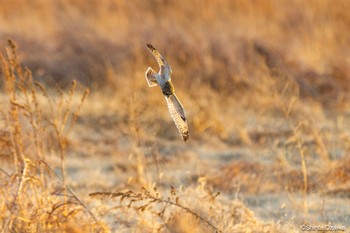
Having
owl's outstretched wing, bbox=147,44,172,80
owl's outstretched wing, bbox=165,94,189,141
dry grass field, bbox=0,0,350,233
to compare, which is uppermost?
dry grass field, bbox=0,0,350,233

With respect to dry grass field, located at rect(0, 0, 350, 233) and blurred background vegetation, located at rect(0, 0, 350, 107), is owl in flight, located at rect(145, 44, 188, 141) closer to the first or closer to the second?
dry grass field, located at rect(0, 0, 350, 233)

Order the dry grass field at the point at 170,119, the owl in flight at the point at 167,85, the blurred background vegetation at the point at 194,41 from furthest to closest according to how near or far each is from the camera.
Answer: the blurred background vegetation at the point at 194,41
the dry grass field at the point at 170,119
the owl in flight at the point at 167,85

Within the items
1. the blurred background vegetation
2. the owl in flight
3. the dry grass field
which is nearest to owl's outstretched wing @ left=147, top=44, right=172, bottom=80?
the owl in flight

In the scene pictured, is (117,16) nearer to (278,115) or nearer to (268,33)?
(268,33)

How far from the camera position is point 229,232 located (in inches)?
197

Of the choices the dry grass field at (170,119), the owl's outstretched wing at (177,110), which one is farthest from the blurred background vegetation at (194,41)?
the owl's outstretched wing at (177,110)

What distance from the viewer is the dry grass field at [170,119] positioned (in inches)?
200

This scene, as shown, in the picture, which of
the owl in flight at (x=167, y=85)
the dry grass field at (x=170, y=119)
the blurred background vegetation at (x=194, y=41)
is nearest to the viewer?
the owl in flight at (x=167, y=85)


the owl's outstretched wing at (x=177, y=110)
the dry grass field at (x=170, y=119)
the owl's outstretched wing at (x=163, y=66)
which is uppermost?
the dry grass field at (x=170, y=119)

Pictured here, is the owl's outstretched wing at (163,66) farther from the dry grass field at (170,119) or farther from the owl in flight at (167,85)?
the dry grass field at (170,119)

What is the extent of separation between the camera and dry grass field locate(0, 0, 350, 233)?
16.7 ft

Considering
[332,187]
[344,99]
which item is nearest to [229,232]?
[332,187]

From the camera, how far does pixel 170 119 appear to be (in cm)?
915

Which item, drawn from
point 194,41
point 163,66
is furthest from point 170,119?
point 163,66
